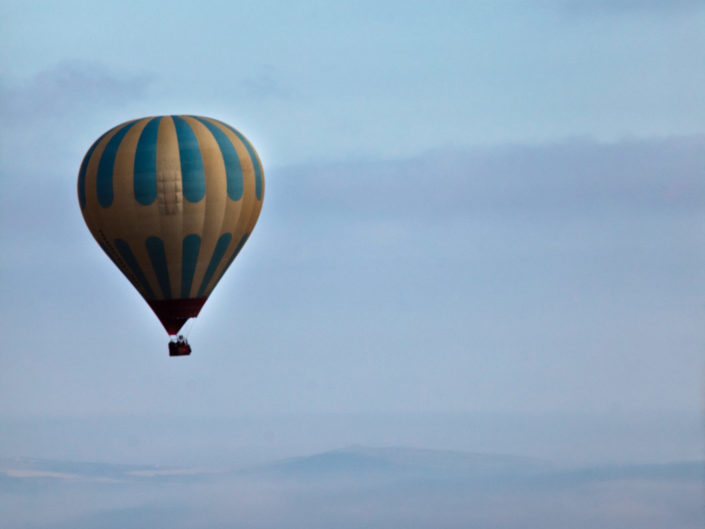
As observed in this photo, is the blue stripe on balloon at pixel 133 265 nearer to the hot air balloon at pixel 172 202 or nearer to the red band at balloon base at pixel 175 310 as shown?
the hot air balloon at pixel 172 202

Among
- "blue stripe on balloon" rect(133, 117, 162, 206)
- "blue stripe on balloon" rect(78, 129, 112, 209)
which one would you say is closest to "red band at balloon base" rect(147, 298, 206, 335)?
"blue stripe on balloon" rect(133, 117, 162, 206)

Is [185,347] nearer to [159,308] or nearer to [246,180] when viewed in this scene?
[159,308]

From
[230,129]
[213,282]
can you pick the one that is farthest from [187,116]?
[213,282]

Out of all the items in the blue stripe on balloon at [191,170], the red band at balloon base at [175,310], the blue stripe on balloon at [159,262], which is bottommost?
the red band at balloon base at [175,310]

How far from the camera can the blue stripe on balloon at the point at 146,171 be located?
267 ft

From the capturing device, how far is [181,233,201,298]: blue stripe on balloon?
270 feet

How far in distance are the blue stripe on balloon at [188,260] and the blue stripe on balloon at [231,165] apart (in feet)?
8.66

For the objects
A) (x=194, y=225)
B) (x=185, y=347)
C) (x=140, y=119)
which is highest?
(x=140, y=119)

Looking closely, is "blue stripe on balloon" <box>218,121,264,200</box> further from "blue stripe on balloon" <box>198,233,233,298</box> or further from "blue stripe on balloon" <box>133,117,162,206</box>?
"blue stripe on balloon" <box>133,117,162,206</box>

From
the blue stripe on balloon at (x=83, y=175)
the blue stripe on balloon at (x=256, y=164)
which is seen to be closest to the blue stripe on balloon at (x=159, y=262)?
the blue stripe on balloon at (x=83, y=175)

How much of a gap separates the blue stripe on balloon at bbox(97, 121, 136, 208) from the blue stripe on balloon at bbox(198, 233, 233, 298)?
5.29m

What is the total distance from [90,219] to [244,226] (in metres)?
7.08

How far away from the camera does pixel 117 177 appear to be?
81.7 m

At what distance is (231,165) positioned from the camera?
82.4m
